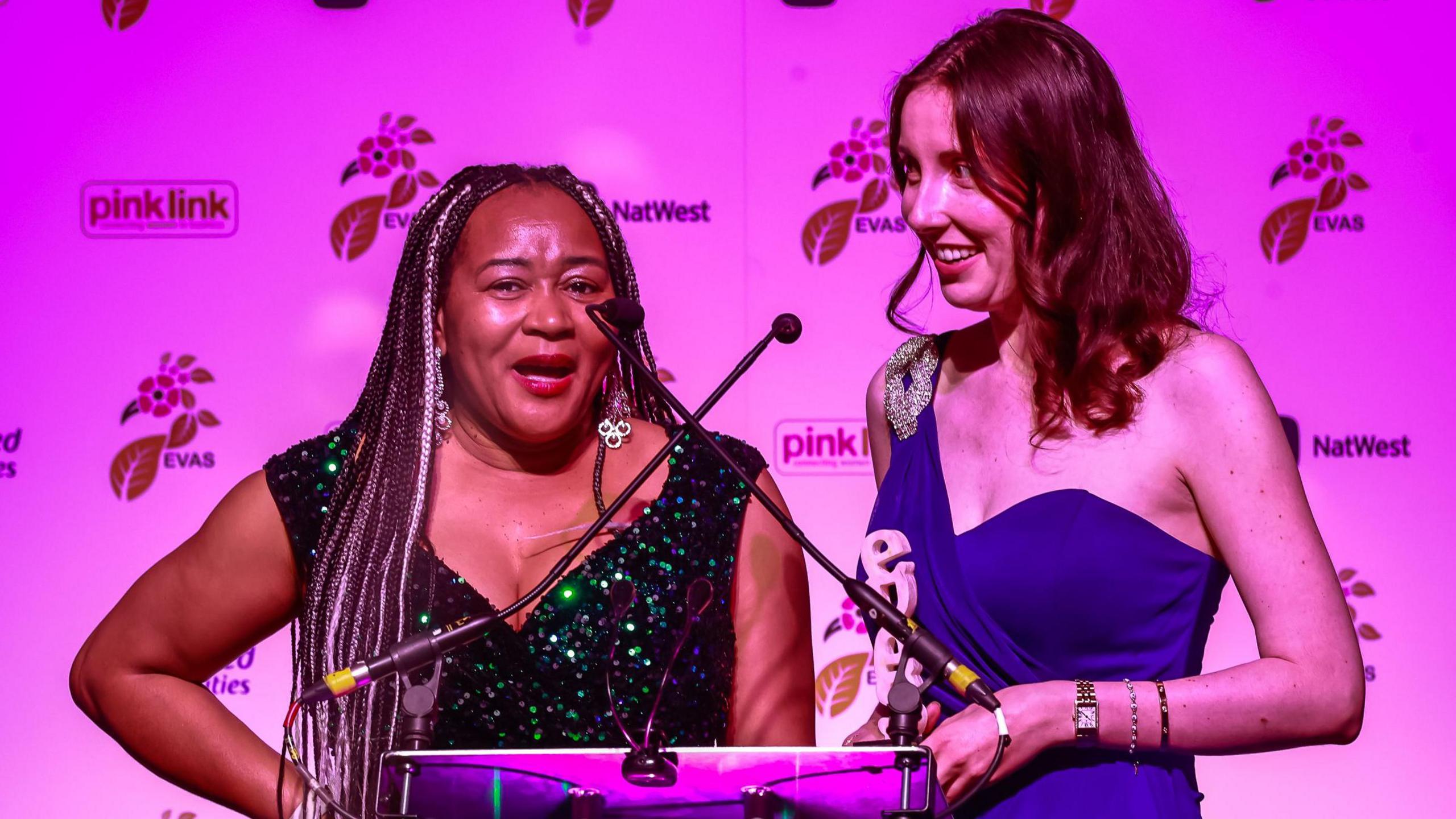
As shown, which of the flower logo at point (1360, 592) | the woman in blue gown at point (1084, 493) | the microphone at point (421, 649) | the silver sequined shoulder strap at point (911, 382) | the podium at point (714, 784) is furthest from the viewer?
the flower logo at point (1360, 592)

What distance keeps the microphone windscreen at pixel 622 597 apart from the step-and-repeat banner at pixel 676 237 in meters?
1.27

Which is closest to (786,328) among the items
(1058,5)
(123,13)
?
(1058,5)

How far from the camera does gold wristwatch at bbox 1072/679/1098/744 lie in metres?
1.49

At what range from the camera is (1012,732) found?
1.47 metres

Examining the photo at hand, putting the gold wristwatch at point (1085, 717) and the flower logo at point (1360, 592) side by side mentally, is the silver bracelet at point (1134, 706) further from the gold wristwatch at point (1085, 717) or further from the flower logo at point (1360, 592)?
the flower logo at point (1360, 592)

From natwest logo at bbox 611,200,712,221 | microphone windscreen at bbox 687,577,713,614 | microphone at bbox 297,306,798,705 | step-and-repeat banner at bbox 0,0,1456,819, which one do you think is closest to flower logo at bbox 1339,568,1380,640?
step-and-repeat banner at bbox 0,0,1456,819

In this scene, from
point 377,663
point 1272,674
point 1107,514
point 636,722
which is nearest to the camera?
point 377,663

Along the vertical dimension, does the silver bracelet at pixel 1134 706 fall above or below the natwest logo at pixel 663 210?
below

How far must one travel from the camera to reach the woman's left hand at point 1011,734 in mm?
1448

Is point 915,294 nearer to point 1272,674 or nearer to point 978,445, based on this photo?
point 978,445

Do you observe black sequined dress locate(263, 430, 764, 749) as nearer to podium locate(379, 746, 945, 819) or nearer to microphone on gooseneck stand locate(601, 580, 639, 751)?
microphone on gooseneck stand locate(601, 580, 639, 751)

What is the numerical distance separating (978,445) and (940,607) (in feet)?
0.74

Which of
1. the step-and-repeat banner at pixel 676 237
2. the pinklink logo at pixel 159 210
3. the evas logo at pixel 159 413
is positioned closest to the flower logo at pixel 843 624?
the step-and-repeat banner at pixel 676 237

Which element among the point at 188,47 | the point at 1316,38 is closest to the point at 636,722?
the point at 188,47
